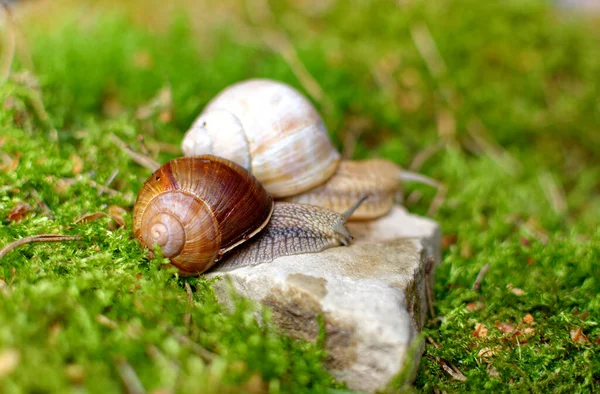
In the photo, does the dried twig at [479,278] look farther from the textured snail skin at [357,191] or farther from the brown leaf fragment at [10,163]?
the brown leaf fragment at [10,163]

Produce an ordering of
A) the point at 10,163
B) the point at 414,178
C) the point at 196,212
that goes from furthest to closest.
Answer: the point at 414,178 < the point at 10,163 < the point at 196,212

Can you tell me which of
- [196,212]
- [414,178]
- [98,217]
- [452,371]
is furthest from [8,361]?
[414,178]

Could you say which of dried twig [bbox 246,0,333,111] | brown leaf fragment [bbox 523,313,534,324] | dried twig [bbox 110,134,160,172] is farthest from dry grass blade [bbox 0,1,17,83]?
brown leaf fragment [bbox 523,313,534,324]

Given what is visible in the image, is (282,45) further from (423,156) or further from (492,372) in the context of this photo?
(492,372)

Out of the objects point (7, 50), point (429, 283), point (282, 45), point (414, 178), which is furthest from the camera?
point (282, 45)

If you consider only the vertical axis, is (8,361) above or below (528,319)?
above

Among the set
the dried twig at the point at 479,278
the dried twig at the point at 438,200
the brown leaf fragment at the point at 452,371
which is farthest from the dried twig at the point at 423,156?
the brown leaf fragment at the point at 452,371

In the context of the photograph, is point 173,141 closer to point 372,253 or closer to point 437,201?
point 372,253
